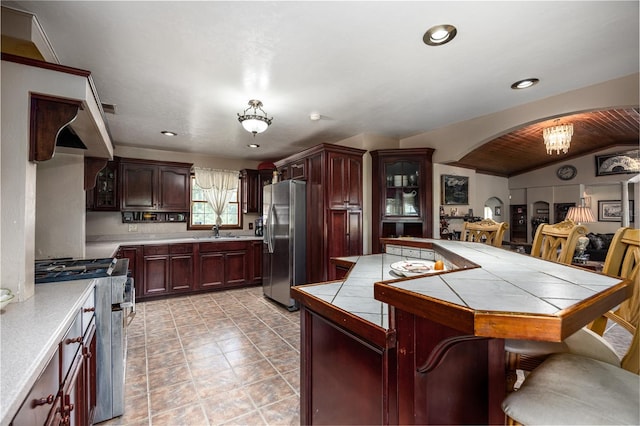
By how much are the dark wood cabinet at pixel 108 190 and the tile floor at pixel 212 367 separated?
171 centimetres

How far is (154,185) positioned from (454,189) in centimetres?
666

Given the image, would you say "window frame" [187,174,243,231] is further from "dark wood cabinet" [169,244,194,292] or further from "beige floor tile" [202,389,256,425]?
"beige floor tile" [202,389,256,425]

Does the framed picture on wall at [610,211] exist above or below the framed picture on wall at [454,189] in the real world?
below

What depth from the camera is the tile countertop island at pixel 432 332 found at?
591mm

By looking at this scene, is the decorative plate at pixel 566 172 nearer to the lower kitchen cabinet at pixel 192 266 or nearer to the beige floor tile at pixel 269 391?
the lower kitchen cabinet at pixel 192 266

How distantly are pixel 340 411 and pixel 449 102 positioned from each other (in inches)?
118

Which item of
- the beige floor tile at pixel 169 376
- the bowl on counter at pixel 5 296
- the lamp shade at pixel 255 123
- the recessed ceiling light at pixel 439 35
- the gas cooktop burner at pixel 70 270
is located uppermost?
the recessed ceiling light at pixel 439 35

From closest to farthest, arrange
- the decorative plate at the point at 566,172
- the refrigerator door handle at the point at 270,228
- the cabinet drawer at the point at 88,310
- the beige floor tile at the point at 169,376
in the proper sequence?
1. the cabinet drawer at the point at 88,310
2. the beige floor tile at the point at 169,376
3. the refrigerator door handle at the point at 270,228
4. the decorative plate at the point at 566,172

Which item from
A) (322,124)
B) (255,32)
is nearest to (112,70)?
(255,32)

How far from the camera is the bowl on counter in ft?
3.67

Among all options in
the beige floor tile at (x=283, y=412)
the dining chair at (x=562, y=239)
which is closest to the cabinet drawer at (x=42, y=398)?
the beige floor tile at (x=283, y=412)

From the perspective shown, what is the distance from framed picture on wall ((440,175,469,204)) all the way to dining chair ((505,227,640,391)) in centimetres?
576

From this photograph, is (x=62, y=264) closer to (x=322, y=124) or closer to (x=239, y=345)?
(x=239, y=345)

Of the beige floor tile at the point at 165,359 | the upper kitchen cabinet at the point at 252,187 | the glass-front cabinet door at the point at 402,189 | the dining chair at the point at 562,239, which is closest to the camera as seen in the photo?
the dining chair at the point at 562,239
